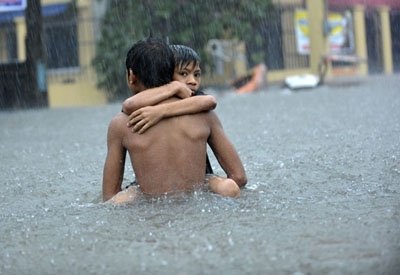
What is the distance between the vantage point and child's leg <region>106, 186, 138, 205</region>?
4.17 metres

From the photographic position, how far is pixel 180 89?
406cm

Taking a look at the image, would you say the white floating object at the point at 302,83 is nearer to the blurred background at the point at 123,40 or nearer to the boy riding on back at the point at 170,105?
the blurred background at the point at 123,40

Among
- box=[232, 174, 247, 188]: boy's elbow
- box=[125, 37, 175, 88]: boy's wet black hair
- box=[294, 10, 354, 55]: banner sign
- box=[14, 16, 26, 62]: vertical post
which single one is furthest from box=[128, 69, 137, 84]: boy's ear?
box=[294, 10, 354, 55]: banner sign

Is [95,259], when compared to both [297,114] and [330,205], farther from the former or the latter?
[297,114]

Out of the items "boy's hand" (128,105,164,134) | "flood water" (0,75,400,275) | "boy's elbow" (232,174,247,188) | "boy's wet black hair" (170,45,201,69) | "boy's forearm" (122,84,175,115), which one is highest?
"boy's wet black hair" (170,45,201,69)

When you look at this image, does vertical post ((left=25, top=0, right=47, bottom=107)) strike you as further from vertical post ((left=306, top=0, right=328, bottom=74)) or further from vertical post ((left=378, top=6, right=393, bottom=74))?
vertical post ((left=378, top=6, right=393, bottom=74))

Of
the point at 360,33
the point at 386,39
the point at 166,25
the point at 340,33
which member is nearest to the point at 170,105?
the point at 166,25

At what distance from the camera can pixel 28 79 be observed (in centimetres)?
1673

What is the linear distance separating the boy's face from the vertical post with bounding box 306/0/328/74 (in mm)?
19053

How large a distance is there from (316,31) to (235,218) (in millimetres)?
20347

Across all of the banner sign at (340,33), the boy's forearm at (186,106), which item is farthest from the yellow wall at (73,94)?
the boy's forearm at (186,106)

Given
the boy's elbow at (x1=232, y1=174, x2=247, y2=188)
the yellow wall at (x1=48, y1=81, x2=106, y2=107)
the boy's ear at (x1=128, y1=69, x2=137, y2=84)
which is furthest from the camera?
the yellow wall at (x1=48, y1=81, x2=106, y2=107)

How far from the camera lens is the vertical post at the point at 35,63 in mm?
16562

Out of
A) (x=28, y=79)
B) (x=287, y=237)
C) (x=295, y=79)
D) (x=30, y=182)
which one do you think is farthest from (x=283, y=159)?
(x=295, y=79)
